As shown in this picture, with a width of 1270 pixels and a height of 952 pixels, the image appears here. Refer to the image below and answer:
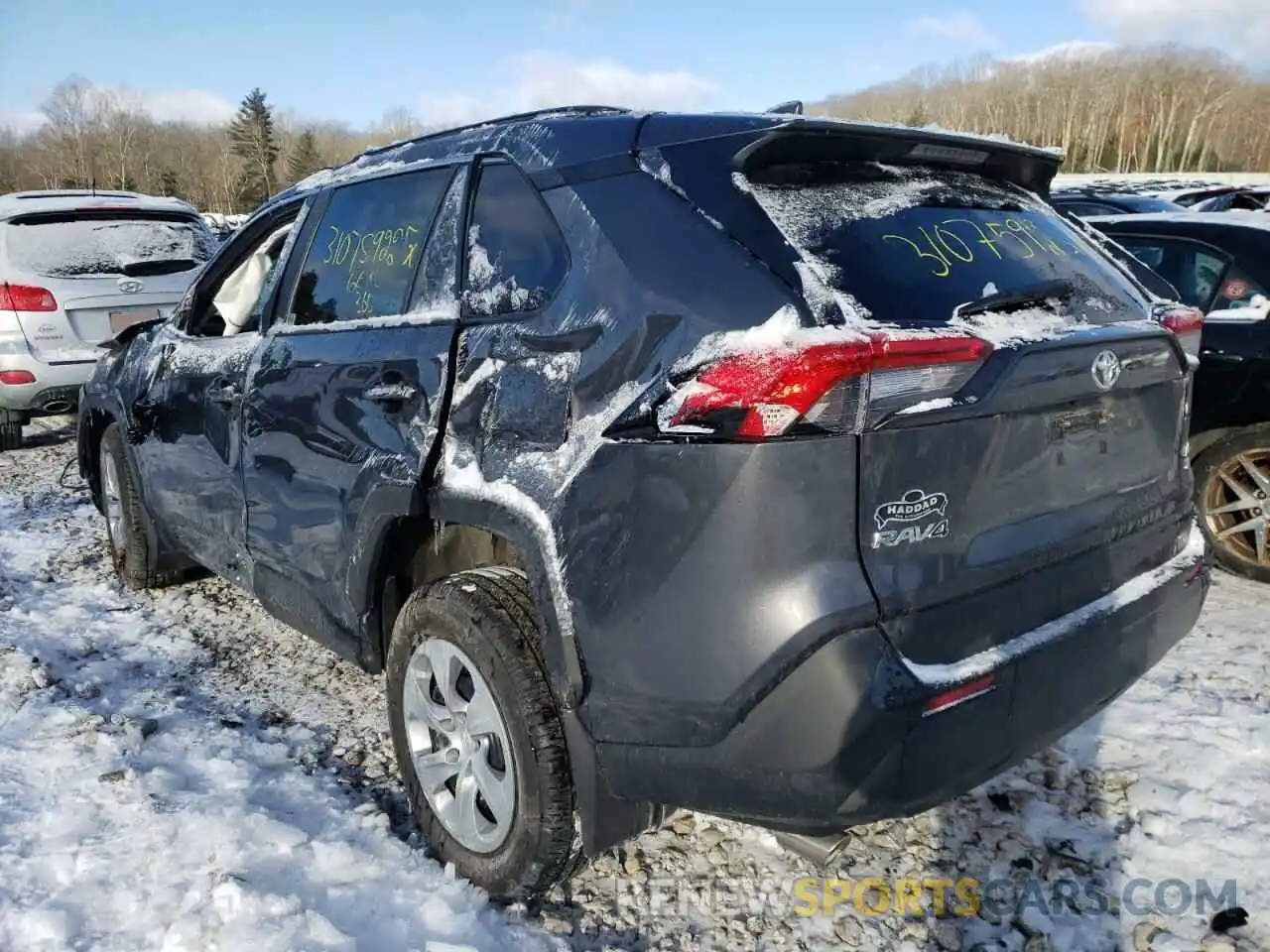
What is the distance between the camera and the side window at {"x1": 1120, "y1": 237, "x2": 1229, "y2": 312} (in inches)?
175

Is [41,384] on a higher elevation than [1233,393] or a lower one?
lower

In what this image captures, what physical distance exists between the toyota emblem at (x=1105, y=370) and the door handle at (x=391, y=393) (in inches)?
63.2

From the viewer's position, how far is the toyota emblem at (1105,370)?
2.11 meters

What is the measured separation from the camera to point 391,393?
2.49 meters

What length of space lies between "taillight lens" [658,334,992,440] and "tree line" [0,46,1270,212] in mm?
71632

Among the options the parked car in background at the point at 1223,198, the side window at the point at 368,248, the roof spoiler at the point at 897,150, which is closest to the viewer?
the roof spoiler at the point at 897,150

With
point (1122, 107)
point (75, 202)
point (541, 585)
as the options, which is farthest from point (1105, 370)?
point (1122, 107)

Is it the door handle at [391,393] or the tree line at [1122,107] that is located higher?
the tree line at [1122,107]

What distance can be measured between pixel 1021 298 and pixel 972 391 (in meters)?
0.36

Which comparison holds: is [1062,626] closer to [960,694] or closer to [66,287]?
[960,694]

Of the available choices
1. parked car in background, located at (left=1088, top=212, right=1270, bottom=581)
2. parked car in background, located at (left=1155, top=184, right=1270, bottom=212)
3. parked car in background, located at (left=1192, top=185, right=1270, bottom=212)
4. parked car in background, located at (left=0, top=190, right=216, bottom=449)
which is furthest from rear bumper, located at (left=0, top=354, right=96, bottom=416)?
parked car in background, located at (left=1192, top=185, right=1270, bottom=212)

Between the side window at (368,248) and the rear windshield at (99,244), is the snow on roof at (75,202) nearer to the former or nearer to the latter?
the rear windshield at (99,244)

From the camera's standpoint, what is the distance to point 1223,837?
2537 mm

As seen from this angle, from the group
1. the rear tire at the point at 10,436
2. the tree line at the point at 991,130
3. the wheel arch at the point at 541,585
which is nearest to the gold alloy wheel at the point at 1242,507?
the wheel arch at the point at 541,585
